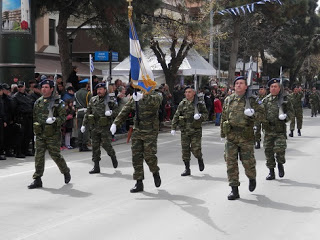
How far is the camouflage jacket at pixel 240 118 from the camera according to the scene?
8.78 meters

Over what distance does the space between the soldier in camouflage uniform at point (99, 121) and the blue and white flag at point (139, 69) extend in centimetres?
219

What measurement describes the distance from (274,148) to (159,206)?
3345mm

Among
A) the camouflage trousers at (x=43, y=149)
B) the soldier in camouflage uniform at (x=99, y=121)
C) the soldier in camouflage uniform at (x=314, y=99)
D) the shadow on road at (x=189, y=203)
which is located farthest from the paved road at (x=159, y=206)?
the soldier in camouflage uniform at (x=314, y=99)

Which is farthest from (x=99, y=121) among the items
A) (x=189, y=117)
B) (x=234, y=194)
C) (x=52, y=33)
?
(x=52, y=33)

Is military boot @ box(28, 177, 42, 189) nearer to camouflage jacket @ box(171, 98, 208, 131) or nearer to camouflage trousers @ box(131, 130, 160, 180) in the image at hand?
camouflage trousers @ box(131, 130, 160, 180)

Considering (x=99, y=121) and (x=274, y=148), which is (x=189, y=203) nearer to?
(x=274, y=148)

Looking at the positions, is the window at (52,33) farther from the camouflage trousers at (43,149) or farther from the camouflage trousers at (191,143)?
the camouflage trousers at (43,149)

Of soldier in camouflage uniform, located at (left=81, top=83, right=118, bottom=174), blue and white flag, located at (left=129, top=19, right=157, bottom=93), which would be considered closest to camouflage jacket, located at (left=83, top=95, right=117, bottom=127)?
soldier in camouflage uniform, located at (left=81, top=83, right=118, bottom=174)

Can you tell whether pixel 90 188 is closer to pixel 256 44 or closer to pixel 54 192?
pixel 54 192

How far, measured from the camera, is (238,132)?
8.81 meters

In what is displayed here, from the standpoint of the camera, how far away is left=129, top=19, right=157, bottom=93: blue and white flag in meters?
9.42

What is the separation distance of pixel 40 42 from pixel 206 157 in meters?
22.4

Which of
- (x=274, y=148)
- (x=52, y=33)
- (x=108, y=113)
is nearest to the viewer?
(x=274, y=148)

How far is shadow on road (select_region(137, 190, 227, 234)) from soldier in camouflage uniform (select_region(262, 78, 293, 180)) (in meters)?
2.37
